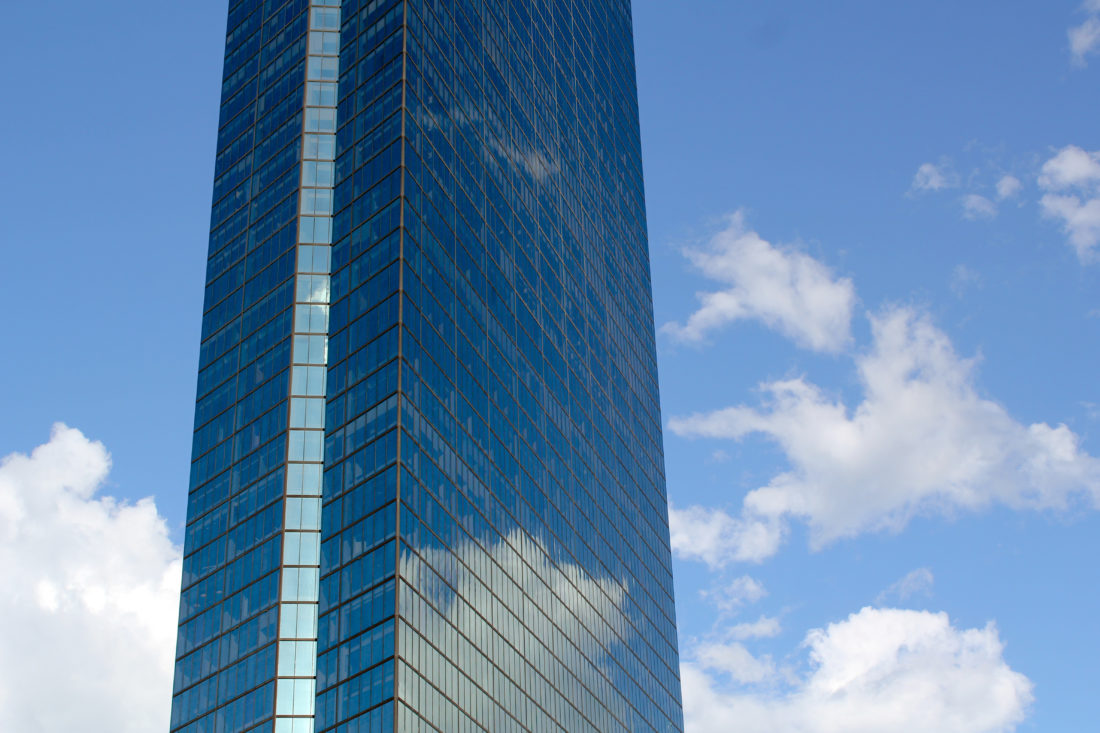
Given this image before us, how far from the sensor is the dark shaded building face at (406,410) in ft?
289

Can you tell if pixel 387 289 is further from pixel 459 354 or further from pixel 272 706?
pixel 272 706

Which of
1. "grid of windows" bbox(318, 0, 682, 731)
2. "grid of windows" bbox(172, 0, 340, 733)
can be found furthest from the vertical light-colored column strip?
"grid of windows" bbox(318, 0, 682, 731)

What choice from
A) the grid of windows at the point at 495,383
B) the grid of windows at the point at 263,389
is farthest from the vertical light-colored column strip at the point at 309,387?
the grid of windows at the point at 495,383

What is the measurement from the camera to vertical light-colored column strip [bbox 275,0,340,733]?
285 ft

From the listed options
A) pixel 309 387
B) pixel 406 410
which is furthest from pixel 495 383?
pixel 406 410

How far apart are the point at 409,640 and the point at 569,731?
29011 mm

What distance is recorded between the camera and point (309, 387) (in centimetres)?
9712

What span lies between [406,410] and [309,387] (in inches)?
375

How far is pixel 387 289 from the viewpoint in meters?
95.9

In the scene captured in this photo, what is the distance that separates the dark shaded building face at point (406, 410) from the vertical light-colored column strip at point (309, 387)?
19cm

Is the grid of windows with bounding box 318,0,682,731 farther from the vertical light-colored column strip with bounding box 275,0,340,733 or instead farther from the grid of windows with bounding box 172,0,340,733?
the grid of windows with bounding box 172,0,340,733

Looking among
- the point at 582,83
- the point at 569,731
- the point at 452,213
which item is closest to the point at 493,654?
the point at 569,731

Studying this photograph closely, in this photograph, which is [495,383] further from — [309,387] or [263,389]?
[263,389]

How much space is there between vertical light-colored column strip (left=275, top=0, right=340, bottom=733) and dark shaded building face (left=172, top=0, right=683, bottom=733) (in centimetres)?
19
